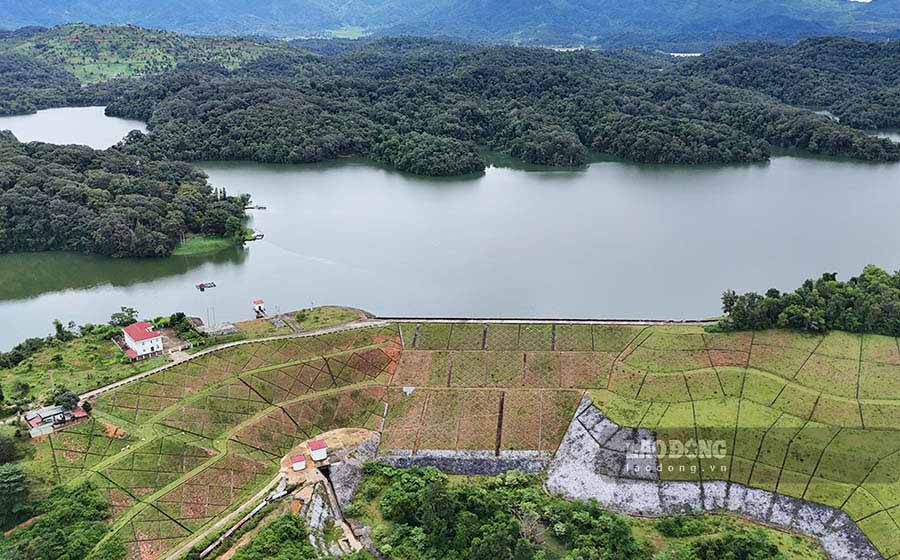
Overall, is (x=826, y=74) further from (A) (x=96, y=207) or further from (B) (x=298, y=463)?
(B) (x=298, y=463)

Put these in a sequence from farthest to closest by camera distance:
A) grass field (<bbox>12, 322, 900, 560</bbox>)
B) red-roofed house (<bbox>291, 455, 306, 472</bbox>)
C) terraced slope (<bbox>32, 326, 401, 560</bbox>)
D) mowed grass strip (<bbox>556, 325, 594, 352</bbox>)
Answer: mowed grass strip (<bbox>556, 325, 594, 352</bbox>) → red-roofed house (<bbox>291, 455, 306, 472</bbox>) → grass field (<bbox>12, 322, 900, 560</bbox>) → terraced slope (<bbox>32, 326, 401, 560</bbox>)

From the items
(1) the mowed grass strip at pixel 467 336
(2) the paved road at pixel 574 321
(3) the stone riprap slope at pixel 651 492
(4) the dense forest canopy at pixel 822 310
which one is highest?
(4) the dense forest canopy at pixel 822 310

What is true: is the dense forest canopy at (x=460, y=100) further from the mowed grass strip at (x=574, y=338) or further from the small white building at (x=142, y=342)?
the small white building at (x=142, y=342)

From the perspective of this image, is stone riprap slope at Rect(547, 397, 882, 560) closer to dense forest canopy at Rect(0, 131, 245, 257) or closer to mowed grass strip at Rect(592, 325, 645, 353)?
mowed grass strip at Rect(592, 325, 645, 353)

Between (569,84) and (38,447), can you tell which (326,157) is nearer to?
(569,84)

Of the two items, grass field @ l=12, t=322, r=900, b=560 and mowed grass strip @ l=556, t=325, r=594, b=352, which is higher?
mowed grass strip @ l=556, t=325, r=594, b=352

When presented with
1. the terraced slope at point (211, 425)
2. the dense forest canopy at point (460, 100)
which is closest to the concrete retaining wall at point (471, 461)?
the terraced slope at point (211, 425)

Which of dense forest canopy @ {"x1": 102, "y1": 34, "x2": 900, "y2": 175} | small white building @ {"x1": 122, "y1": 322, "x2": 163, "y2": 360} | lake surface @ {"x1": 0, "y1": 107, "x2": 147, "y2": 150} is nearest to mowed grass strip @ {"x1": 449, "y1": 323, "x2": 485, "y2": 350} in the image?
small white building @ {"x1": 122, "y1": 322, "x2": 163, "y2": 360}
